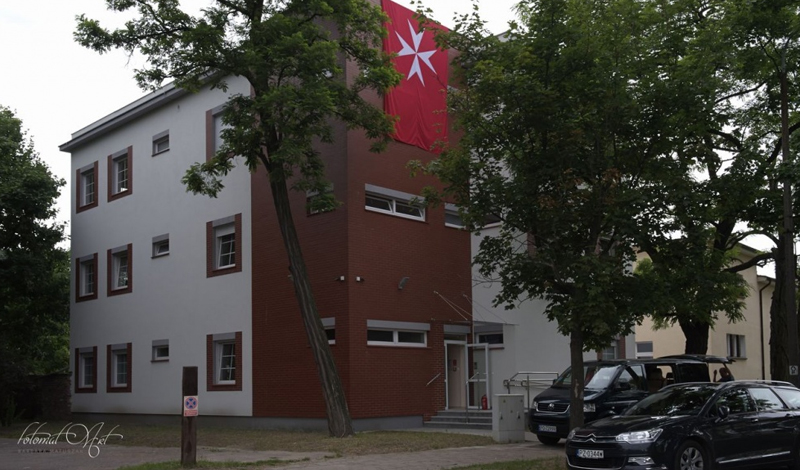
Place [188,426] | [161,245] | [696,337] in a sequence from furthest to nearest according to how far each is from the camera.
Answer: [161,245], [696,337], [188,426]

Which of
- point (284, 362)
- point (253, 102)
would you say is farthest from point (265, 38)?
point (284, 362)

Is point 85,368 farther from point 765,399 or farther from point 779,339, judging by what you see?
point 765,399

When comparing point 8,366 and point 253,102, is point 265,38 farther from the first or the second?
point 8,366

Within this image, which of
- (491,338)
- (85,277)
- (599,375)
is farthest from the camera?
(85,277)

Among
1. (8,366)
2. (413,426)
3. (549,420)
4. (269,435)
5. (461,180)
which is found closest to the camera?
(461,180)

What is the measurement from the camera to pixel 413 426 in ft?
77.5

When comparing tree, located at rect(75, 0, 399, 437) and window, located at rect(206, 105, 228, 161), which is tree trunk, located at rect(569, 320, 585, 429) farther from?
window, located at rect(206, 105, 228, 161)

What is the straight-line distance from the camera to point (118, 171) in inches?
1329

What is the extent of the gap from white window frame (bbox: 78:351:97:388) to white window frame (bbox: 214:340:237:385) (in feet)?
31.2

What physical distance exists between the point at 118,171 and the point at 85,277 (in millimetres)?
4965

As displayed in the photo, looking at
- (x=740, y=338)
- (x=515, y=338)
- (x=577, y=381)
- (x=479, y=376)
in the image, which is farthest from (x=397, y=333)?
(x=740, y=338)

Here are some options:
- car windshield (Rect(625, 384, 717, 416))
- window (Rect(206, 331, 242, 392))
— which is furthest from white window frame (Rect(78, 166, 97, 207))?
car windshield (Rect(625, 384, 717, 416))

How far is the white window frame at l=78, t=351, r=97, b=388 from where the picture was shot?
34.2 m

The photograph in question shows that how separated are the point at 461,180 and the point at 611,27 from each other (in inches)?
156
